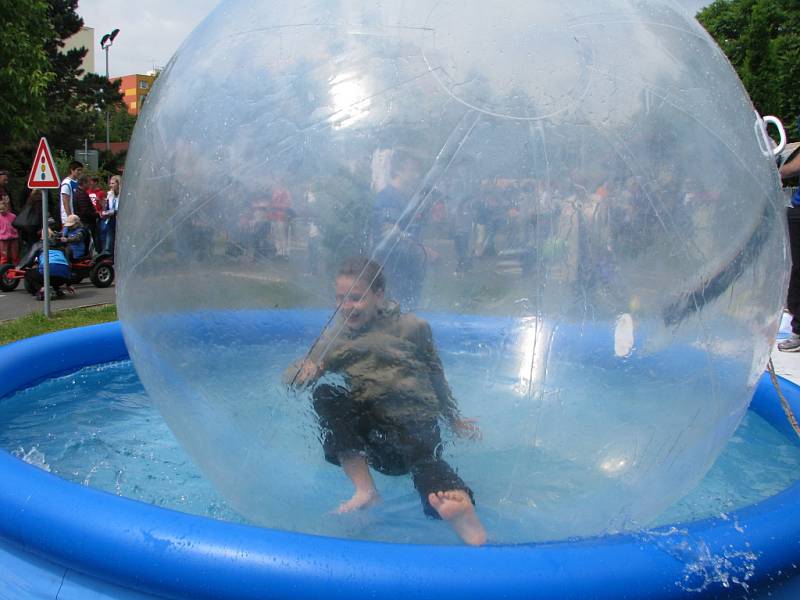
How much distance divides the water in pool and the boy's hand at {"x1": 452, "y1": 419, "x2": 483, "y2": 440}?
0.02m

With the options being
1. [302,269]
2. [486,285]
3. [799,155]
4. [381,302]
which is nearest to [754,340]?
[486,285]

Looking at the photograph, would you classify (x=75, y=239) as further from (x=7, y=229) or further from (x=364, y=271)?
(x=364, y=271)

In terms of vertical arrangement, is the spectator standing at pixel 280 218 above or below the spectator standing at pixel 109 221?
above

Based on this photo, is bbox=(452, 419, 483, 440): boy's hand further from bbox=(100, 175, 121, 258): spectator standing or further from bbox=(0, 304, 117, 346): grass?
bbox=(100, 175, 121, 258): spectator standing

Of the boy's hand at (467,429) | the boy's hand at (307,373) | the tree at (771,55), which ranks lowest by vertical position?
the boy's hand at (467,429)

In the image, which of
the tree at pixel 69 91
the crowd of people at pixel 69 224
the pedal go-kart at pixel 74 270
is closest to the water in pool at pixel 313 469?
the pedal go-kart at pixel 74 270

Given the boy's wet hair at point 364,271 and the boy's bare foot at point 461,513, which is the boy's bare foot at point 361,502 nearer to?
the boy's bare foot at point 461,513

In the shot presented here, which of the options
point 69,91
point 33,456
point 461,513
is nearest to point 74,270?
point 33,456

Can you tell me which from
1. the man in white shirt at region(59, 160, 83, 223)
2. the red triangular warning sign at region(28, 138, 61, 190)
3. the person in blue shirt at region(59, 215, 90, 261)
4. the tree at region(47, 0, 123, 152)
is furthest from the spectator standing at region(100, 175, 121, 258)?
the tree at region(47, 0, 123, 152)

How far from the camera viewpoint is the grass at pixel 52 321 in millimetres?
6859

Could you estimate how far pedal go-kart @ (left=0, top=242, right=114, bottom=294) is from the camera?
31.4 feet

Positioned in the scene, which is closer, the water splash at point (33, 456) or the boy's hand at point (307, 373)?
the boy's hand at point (307, 373)

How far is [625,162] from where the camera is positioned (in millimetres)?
2191

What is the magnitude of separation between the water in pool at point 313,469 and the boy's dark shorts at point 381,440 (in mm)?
47
